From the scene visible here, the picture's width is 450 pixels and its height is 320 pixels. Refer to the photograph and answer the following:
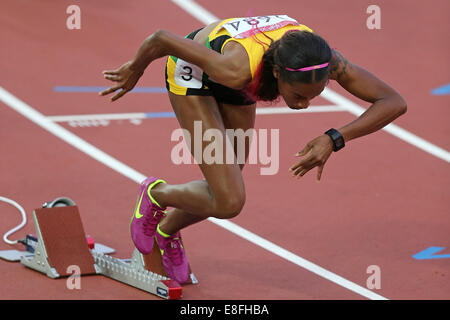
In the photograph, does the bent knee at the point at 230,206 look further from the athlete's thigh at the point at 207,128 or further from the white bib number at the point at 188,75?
the white bib number at the point at 188,75

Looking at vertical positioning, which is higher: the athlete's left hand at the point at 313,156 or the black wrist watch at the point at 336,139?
the black wrist watch at the point at 336,139

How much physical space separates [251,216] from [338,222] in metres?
0.68

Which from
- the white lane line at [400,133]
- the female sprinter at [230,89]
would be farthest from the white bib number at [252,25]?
the white lane line at [400,133]

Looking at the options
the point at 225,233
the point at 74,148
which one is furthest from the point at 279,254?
the point at 74,148

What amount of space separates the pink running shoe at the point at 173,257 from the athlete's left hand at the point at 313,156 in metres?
1.11

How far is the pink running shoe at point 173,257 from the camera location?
4980mm

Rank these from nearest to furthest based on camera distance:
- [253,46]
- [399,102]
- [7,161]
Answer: [253,46]
[399,102]
[7,161]

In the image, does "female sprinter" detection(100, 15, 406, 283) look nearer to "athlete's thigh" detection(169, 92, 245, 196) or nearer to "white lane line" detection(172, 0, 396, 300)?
"athlete's thigh" detection(169, 92, 245, 196)

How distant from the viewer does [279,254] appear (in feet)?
18.1

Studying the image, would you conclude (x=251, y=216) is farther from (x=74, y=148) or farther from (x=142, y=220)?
(x=74, y=148)

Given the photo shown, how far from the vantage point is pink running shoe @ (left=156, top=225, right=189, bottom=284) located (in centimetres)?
498

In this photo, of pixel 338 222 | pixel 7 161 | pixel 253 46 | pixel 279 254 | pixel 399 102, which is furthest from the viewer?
pixel 7 161

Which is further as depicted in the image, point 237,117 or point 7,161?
point 7,161

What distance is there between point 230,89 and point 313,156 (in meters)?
0.71
